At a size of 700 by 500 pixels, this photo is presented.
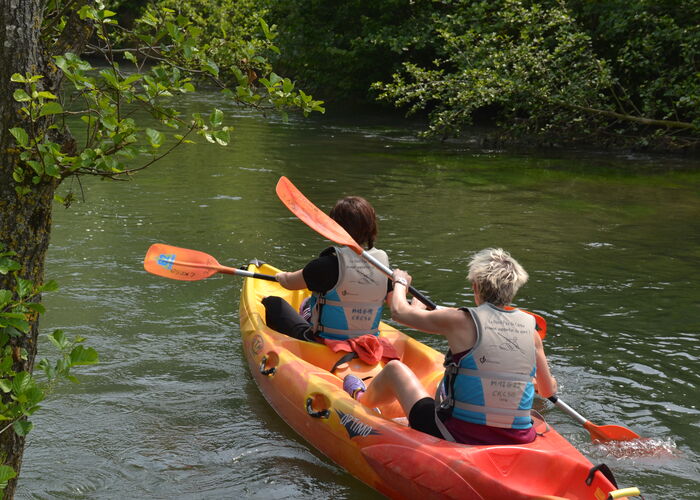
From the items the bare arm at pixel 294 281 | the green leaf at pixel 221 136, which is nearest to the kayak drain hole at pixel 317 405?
the bare arm at pixel 294 281

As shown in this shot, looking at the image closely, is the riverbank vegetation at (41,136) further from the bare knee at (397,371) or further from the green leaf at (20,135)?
the bare knee at (397,371)

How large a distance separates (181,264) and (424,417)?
253 cm

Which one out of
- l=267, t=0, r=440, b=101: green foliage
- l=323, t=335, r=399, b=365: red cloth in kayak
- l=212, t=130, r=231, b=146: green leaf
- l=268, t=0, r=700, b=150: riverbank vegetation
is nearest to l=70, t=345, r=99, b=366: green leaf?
l=212, t=130, r=231, b=146: green leaf

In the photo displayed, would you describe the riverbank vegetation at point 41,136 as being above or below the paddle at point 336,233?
above

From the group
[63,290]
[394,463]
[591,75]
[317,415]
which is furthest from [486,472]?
[591,75]

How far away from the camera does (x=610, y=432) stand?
4.12 metres

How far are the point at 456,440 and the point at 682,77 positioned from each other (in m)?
11.8

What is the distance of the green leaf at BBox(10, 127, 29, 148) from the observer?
2234mm

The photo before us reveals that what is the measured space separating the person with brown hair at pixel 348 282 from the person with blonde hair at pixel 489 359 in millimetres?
902

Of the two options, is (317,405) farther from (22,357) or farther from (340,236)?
(22,357)

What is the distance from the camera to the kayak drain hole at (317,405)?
4.14 m

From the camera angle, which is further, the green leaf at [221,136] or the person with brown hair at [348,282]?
the person with brown hair at [348,282]

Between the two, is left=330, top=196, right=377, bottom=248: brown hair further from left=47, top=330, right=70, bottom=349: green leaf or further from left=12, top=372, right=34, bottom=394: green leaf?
left=12, top=372, right=34, bottom=394: green leaf

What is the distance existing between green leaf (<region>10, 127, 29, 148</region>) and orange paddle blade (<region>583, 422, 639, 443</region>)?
116 inches
